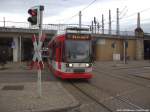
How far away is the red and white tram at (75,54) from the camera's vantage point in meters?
20.2

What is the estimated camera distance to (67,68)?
2017 centimetres

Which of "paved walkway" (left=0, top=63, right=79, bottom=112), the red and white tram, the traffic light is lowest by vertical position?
"paved walkway" (left=0, top=63, right=79, bottom=112)

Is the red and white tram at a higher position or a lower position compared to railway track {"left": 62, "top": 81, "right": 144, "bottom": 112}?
higher

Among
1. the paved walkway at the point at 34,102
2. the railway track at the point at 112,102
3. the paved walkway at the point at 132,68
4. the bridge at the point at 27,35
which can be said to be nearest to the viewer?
the paved walkway at the point at 34,102

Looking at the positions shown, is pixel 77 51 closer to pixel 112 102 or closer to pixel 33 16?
pixel 33 16

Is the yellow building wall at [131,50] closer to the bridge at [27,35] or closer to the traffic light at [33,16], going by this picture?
the bridge at [27,35]

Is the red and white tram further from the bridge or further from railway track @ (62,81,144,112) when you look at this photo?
the bridge

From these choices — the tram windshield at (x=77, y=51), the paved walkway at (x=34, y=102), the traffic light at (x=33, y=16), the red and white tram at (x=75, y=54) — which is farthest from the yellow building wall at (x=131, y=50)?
the traffic light at (x=33, y=16)

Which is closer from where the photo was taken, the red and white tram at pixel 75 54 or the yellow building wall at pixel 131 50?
the red and white tram at pixel 75 54

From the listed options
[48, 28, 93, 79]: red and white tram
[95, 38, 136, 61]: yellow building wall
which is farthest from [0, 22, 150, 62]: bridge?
[48, 28, 93, 79]: red and white tram

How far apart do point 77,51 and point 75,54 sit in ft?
0.72

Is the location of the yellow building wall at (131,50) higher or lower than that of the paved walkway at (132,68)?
higher

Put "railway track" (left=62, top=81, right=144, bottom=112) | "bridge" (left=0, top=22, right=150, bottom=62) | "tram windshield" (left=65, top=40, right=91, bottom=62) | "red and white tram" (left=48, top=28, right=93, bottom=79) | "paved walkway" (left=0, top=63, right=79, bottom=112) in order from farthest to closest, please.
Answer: "bridge" (left=0, top=22, right=150, bottom=62) < "tram windshield" (left=65, top=40, right=91, bottom=62) < "red and white tram" (left=48, top=28, right=93, bottom=79) < "railway track" (left=62, top=81, right=144, bottom=112) < "paved walkway" (left=0, top=63, right=79, bottom=112)

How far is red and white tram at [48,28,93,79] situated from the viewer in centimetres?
2022
